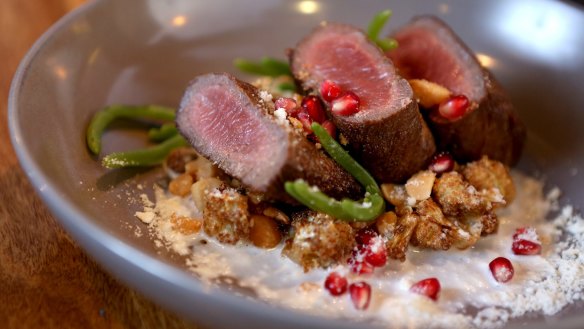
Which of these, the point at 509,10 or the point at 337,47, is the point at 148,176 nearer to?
the point at 337,47

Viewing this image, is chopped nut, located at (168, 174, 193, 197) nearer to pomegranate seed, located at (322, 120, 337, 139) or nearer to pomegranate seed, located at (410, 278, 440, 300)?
pomegranate seed, located at (322, 120, 337, 139)

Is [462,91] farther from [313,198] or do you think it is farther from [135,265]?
[135,265]

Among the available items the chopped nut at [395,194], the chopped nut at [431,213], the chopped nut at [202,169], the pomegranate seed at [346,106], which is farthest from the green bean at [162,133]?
the chopped nut at [431,213]

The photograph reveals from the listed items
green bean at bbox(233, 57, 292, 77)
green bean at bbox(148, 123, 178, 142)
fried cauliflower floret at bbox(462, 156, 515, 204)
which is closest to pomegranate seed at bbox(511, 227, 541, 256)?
fried cauliflower floret at bbox(462, 156, 515, 204)

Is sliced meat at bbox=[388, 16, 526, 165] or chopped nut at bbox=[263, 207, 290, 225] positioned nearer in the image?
chopped nut at bbox=[263, 207, 290, 225]

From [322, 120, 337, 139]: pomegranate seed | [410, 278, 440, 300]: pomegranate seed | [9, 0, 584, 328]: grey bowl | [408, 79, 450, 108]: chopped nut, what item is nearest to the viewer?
[9, 0, 584, 328]: grey bowl

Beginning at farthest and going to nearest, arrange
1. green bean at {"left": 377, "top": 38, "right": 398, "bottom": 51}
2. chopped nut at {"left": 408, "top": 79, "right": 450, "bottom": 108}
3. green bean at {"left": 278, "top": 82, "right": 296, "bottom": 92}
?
green bean at {"left": 278, "top": 82, "right": 296, "bottom": 92} < green bean at {"left": 377, "top": 38, "right": 398, "bottom": 51} < chopped nut at {"left": 408, "top": 79, "right": 450, "bottom": 108}
